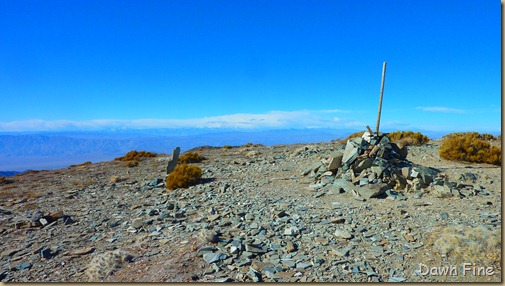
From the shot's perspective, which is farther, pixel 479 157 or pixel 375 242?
pixel 479 157

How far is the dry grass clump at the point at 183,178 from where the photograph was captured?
1466 cm

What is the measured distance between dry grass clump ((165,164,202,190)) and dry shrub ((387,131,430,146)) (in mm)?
16777

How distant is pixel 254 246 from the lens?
6.96 meters

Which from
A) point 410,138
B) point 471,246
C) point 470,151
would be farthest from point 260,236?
point 410,138

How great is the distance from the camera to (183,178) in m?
14.8

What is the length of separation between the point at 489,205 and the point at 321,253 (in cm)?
596

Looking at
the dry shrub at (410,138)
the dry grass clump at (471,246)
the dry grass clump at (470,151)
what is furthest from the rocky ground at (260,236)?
the dry shrub at (410,138)

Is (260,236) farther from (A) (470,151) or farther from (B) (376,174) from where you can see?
(A) (470,151)

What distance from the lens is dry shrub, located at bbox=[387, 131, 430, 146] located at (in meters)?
24.2

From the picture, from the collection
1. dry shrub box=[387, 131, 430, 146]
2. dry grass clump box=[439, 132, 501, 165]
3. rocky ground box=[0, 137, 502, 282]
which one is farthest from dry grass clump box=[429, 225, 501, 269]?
dry shrub box=[387, 131, 430, 146]

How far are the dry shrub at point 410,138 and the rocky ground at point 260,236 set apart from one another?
418 inches

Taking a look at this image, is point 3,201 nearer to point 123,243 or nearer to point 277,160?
point 123,243

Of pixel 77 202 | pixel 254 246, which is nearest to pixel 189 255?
pixel 254 246

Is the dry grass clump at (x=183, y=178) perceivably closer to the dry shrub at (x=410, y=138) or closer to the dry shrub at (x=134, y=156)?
the dry shrub at (x=134, y=156)
